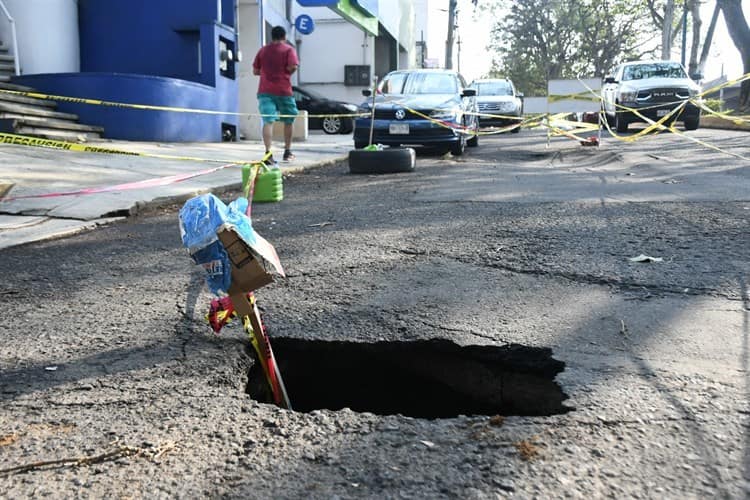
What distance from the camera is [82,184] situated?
6.67 meters

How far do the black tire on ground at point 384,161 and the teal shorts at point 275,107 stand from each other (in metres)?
1.27

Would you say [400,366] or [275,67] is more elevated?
[275,67]

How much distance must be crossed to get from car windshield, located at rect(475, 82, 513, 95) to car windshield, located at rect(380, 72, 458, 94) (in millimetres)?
11072

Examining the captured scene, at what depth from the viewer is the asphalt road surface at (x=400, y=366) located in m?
1.70

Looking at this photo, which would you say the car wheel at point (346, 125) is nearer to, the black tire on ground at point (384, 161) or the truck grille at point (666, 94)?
the truck grille at point (666, 94)

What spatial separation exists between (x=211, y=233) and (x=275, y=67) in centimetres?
788

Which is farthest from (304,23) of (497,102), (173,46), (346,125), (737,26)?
(737,26)

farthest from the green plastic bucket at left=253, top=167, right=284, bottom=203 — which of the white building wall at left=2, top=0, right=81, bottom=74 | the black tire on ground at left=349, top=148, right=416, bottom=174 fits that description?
the white building wall at left=2, top=0, right=81, bottom=74

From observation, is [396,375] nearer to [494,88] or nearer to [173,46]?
[173,46]

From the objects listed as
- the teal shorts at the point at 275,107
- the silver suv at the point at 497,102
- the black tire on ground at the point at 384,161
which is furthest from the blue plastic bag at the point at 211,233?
the silver suv at the point at 497,102

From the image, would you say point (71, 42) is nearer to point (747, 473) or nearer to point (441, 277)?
point (441, 277)

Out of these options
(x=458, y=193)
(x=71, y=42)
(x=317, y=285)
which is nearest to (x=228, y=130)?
(x=71, y=42)

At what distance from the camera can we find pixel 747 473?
1.67 metres

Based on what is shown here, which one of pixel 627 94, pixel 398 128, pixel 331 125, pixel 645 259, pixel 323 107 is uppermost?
pixel 627 94
